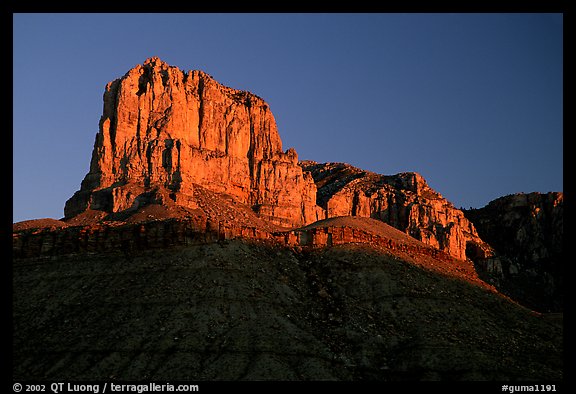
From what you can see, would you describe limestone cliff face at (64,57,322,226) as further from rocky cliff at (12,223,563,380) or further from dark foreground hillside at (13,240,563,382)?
dark foreground hillside at (13,240,563,382)

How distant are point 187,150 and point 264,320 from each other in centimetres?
8448

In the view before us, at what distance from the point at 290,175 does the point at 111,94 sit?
42550 mm

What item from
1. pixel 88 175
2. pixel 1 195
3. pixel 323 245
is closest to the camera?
pixel 1 195

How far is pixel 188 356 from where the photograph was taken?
77.8 meters

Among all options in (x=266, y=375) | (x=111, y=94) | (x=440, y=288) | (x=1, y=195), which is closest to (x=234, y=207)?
(x=111, y=94)

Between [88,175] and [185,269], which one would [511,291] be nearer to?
[88,175]

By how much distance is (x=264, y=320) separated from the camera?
85188 mm

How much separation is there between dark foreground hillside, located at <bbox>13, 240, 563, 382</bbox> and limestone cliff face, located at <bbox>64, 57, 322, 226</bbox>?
2080 inches

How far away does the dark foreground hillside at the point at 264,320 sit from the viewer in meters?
78.4

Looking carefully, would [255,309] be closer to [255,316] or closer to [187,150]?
[255,316]

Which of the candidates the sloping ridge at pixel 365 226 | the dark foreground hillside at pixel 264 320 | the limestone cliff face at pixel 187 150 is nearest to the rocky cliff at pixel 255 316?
the dark foreground hillside at pixel 264 320

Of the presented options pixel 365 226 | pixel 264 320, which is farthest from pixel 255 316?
pixel 365 226

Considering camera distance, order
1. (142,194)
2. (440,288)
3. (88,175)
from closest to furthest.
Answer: (440,288)
(142,194)
(88,175)

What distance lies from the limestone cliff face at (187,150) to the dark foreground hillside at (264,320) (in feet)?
173
